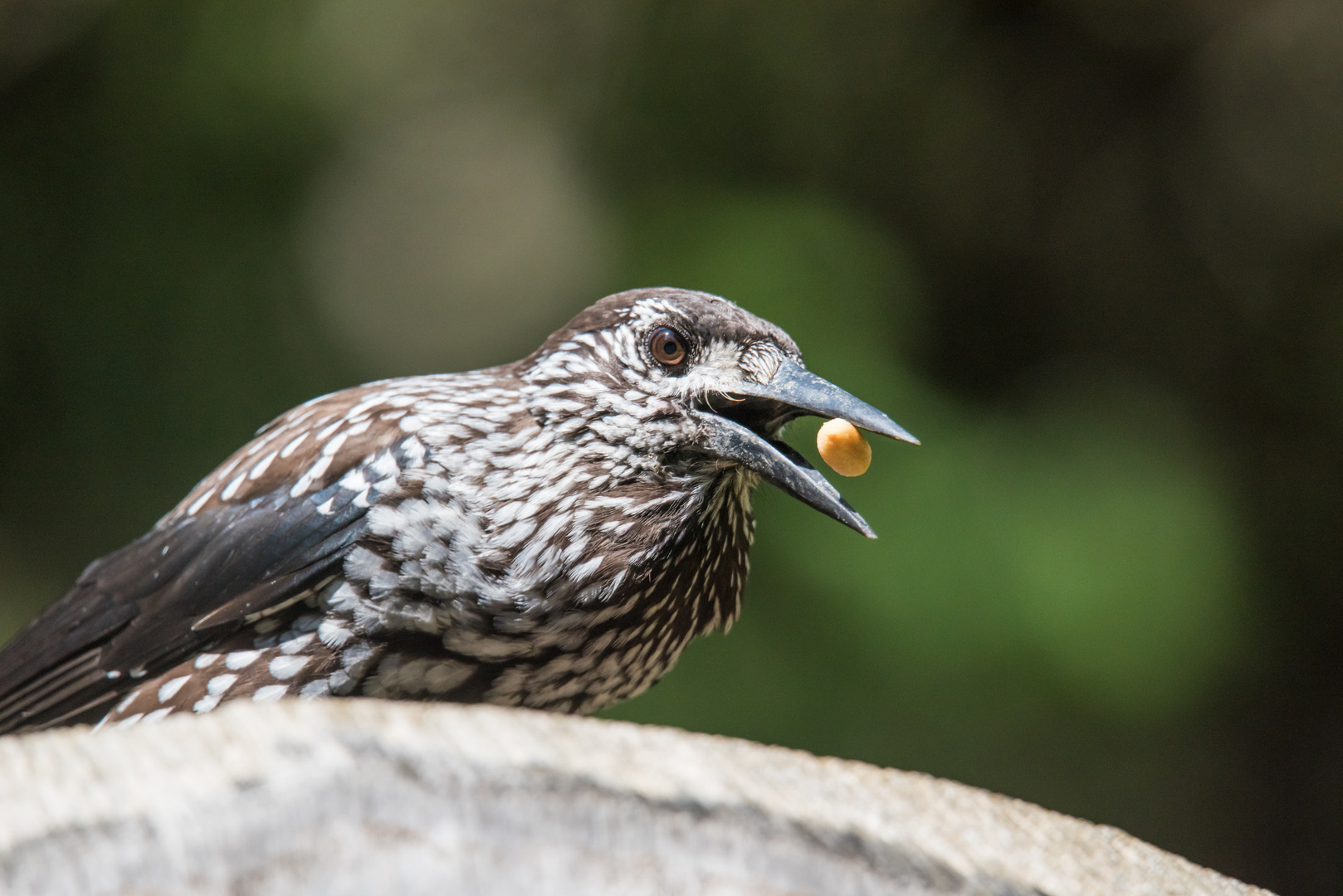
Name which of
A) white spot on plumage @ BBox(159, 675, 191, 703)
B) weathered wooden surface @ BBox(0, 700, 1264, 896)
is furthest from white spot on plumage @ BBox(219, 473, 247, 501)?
weathered wooden surface @ BBox(0, 700, 1264, 896)

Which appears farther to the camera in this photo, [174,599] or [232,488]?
[232,488]

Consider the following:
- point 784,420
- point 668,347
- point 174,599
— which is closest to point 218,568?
point 174,599

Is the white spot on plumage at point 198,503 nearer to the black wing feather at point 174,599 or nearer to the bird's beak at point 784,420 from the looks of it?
the black wing feather at point 174,599

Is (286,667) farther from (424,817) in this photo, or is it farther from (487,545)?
(424,817)

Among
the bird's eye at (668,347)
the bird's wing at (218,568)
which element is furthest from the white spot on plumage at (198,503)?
the bird's eye at (668,347)

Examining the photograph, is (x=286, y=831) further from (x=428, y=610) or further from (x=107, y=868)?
(x=428, y=610)

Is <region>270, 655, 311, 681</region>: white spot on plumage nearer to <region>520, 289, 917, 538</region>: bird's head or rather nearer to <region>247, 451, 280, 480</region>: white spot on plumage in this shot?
<region>247, 451, 280, 480</region>: white spot on plumage

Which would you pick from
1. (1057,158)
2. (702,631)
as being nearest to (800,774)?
(702,631)
